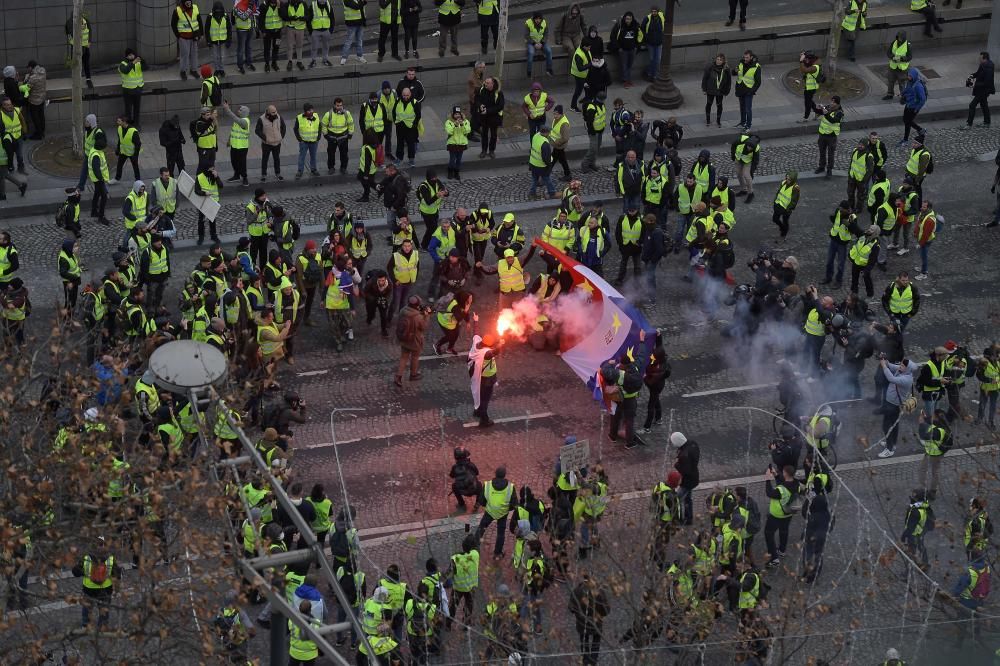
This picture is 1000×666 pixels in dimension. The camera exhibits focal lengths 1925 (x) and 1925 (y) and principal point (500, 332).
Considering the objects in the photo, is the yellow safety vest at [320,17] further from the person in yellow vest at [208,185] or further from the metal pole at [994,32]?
the metal pole at [994,32]

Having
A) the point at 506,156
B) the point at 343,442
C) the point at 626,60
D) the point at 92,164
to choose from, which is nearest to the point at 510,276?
the point at 343,442

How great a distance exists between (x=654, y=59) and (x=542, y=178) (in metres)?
5.40

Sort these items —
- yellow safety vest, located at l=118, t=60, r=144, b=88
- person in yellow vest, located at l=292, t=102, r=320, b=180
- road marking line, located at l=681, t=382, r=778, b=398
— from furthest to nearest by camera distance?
yellow safety vest, located at l=118, t=60, r=144, b=88
person in yellow vest, located at l=292, t=102, r=320, b=180
road marking line, located at l=681, t=382, r=778, b=398

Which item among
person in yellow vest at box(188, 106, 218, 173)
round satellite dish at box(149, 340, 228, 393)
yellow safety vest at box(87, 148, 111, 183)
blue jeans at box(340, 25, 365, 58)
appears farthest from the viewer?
blue jeans at box(340, 25, 365, 58)

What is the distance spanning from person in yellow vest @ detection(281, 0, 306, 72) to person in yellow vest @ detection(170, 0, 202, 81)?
5.69 ft

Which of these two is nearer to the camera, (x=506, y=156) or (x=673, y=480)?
(x=673, y=480)

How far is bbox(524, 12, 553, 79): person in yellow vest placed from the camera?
1575 inches

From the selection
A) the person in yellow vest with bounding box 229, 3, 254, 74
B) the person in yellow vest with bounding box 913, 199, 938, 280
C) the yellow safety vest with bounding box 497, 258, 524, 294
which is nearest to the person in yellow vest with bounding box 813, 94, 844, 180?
the person in yellow vest with bounding box 913, 199, 938, 280

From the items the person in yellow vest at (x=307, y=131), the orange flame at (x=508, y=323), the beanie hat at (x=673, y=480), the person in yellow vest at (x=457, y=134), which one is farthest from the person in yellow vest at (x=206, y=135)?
the beanie hat at (x=673, y=480)

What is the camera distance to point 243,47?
38.8 metres

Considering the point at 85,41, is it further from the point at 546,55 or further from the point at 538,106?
the point at 546,55

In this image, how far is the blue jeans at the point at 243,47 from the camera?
38.7 metres

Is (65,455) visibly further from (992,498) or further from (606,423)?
(992,498)

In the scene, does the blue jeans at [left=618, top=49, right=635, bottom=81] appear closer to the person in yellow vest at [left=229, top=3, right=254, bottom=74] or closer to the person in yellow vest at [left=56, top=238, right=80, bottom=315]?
the person in yellow vest at [left=229, top=3, right=254, bottom=74]
